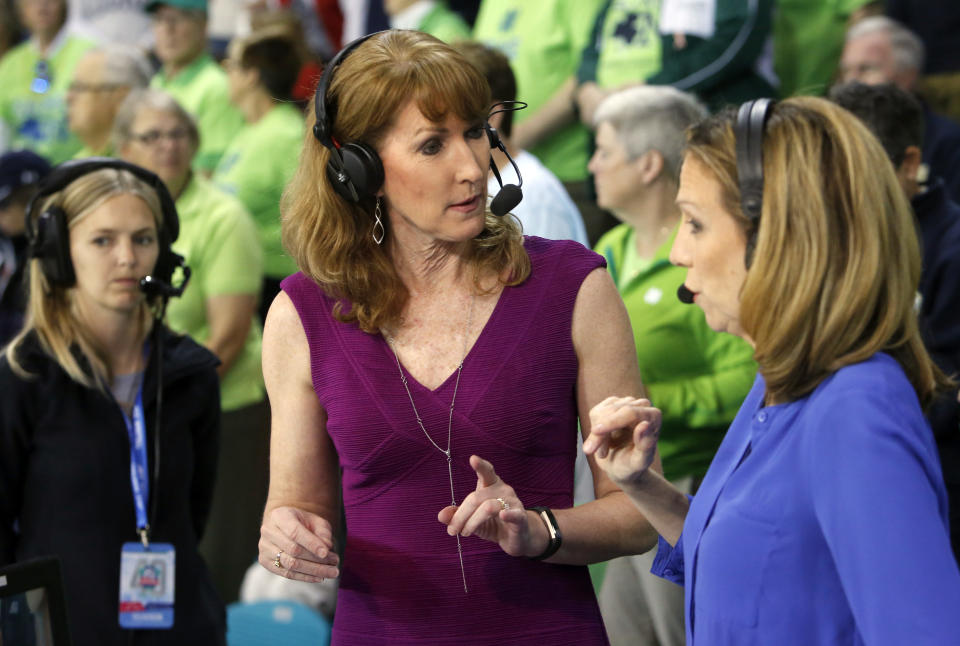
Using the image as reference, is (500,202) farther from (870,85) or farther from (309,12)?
(309,12)

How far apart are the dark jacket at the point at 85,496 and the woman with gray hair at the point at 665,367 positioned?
115 cm

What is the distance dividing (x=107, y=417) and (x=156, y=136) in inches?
77.7

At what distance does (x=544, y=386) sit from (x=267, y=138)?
3.54m

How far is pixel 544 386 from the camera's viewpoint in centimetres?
204

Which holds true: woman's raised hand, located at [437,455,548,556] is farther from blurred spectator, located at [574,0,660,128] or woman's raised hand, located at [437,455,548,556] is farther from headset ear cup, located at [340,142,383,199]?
blurred spectator, located at [574,0,660,128]

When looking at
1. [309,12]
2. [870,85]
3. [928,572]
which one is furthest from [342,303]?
[309,12]

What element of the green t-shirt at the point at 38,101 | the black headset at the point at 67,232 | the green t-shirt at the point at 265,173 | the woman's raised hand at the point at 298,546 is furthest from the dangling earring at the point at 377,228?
the green t-shirt at the point at 38,101

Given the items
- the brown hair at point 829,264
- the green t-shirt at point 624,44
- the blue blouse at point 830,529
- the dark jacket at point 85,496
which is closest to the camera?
the blue blouse at point 830,529

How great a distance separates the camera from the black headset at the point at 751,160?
5.09 feet

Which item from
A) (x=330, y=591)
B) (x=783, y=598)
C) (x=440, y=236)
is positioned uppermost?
(x=440, y=236)

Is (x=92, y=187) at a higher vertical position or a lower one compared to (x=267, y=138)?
higher

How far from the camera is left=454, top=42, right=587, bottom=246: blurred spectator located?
141 inches

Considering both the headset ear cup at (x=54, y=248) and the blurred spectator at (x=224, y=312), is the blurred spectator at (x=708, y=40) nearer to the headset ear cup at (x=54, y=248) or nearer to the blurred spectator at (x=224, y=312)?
the blurred spectator at (x=224, y=312)

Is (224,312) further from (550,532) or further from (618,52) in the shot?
(550,532)
